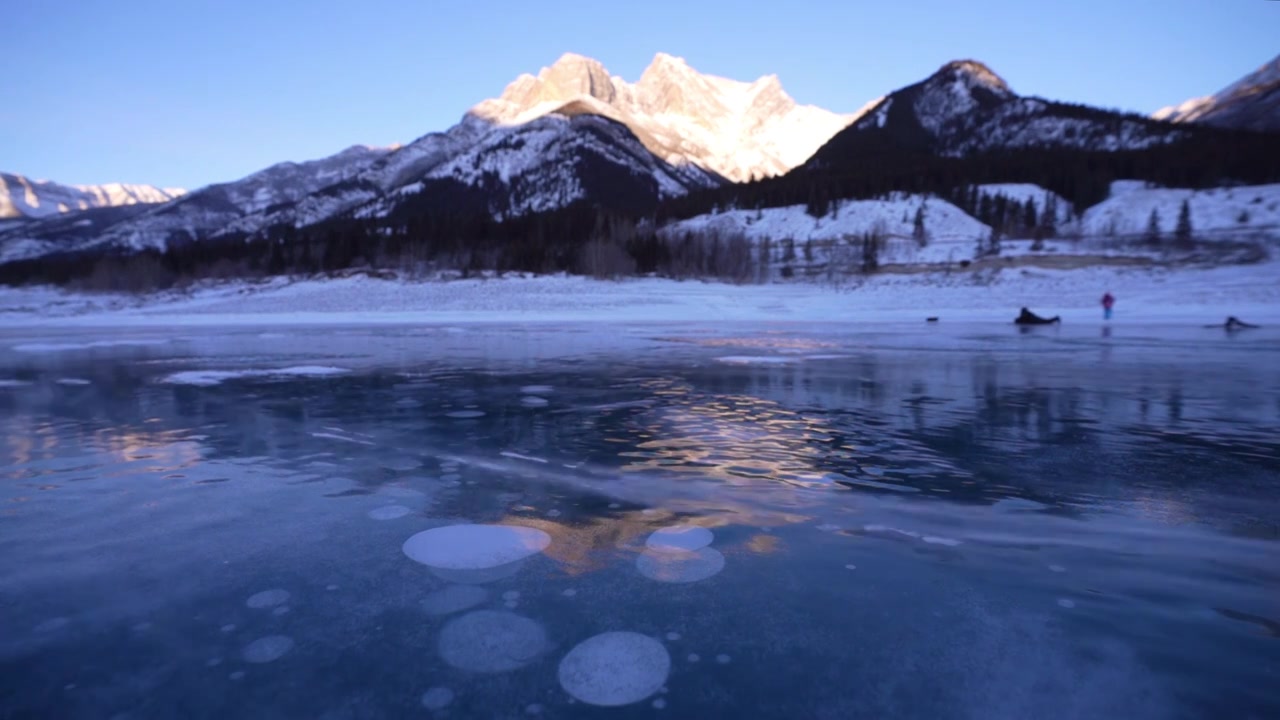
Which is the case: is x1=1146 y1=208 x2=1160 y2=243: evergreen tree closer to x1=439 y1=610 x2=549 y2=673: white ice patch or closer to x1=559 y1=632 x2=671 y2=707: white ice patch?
x1=559 y1=632 x2=671 y2=707: white ice patch

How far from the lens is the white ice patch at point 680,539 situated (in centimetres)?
360

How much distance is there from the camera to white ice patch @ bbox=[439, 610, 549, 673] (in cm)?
248

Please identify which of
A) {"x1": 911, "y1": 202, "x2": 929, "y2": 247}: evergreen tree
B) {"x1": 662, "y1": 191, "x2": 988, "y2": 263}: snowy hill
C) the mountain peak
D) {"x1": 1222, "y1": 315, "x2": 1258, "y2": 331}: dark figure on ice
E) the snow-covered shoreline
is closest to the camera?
{"x1": 1222, "y1": 315, "x2": 1258, "y2": 331}: dark figure on ice

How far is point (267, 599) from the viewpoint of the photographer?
302 cm

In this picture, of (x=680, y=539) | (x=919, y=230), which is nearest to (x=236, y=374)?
(x=680, y=539)

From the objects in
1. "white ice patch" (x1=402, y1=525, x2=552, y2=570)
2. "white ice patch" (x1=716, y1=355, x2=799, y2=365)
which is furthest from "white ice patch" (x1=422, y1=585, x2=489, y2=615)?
"white ice patch" (x1=716, y1=355, x2=799, y2=365)

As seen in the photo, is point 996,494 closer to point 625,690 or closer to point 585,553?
point 585,553

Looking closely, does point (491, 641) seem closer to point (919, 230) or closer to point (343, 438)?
point (343, 438)

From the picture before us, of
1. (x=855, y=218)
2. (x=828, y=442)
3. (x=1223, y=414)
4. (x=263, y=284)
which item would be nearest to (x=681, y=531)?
(x=828, y=442)

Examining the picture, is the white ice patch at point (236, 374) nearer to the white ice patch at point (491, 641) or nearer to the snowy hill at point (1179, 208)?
the white ice patch at point (491, 641)

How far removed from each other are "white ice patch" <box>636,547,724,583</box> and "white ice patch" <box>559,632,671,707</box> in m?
0.60

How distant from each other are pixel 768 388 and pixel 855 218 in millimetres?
103191

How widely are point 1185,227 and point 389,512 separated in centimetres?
9680

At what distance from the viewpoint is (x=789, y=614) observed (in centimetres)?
282
